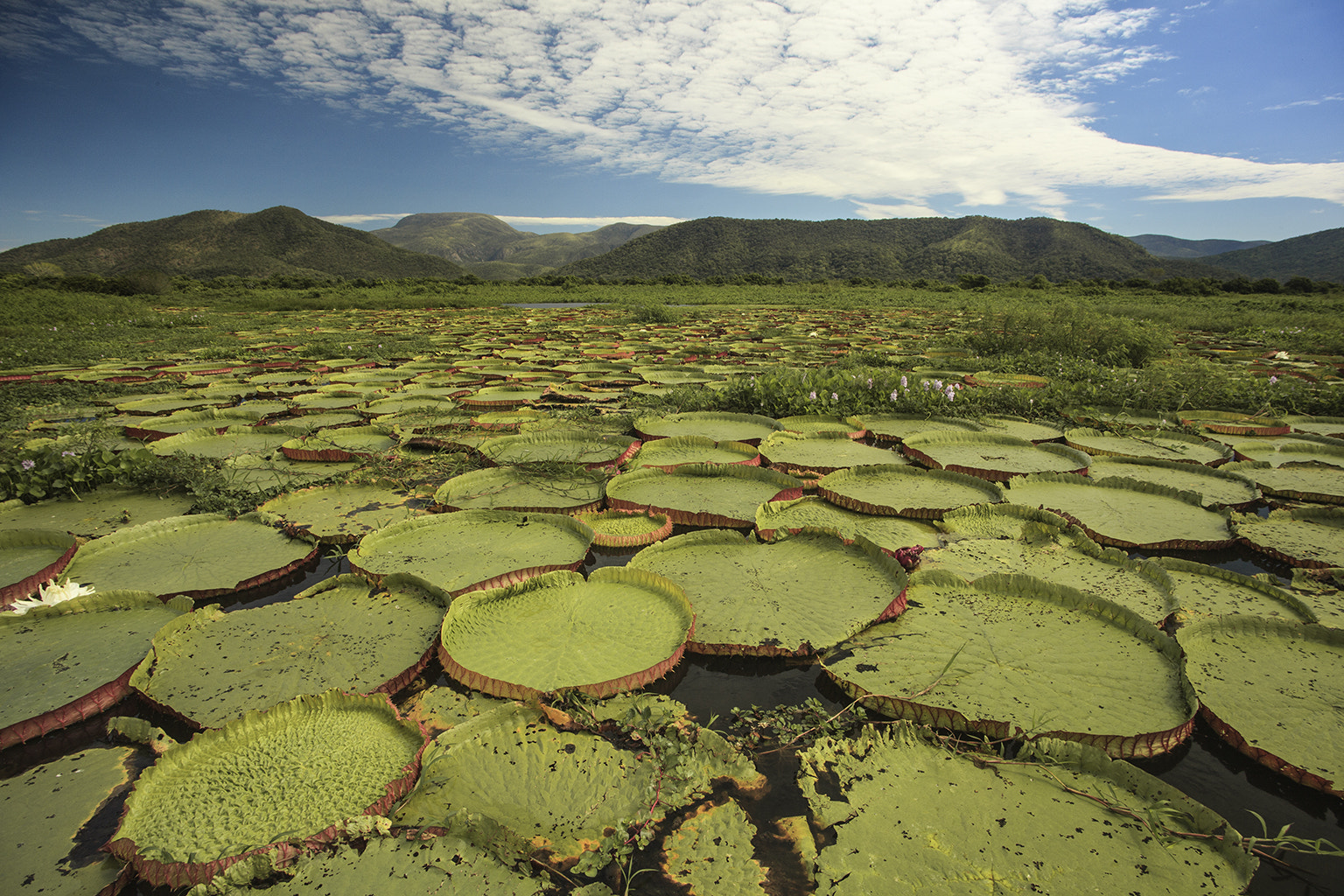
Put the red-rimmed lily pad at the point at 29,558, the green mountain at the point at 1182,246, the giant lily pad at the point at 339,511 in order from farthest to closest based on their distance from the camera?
1. the green mountain at the point at 1182,246
2. the giant lily pad at the point at 339,511
3. the red-rimmed lily pad at the point at 29,558

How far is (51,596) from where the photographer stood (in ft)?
7.14

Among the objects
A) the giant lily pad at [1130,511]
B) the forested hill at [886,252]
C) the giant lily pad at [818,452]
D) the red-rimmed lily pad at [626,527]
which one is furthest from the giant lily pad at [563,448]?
the forested hill at [886,252]

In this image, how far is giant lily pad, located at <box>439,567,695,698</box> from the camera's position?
6.01 ft

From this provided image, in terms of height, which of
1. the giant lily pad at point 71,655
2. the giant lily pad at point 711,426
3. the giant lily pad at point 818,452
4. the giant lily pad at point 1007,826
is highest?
the giant lily pad at point 711,426

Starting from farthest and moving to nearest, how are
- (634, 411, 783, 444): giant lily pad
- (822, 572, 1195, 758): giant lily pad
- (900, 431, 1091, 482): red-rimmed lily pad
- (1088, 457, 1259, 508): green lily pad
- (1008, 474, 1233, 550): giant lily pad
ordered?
(634, 411, 783, 444): giant lily pad, (900, 431, 1091, 482): red-rimmed lily pad, (1088, 457, 1259, 508): green lily pad, (1008, 474, 1233, 550): giant lily pad, (822, 572, 1195, 758): giant lily pad

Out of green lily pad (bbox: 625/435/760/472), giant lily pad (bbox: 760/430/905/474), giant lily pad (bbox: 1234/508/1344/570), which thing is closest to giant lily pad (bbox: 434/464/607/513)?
green lily pad (bbox: 625/435/760/472)

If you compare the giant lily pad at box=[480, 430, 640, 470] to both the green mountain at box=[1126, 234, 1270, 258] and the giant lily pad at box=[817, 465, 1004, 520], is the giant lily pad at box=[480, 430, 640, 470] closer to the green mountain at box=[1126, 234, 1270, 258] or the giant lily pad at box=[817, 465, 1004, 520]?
the giant lily pad at box=[817, 465, 1004, 520]

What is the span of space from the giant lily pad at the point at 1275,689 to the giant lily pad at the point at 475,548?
229 centimetres

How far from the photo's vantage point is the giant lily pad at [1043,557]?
2285 mm

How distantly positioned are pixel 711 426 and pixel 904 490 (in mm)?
1888

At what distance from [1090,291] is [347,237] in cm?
9085

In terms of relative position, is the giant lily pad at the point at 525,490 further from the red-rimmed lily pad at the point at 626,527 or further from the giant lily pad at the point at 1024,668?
the giant lily pad at the point at 1024,668

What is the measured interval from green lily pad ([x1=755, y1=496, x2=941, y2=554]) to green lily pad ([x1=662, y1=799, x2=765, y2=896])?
1522mm

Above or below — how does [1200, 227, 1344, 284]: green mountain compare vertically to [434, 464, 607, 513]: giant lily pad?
above
